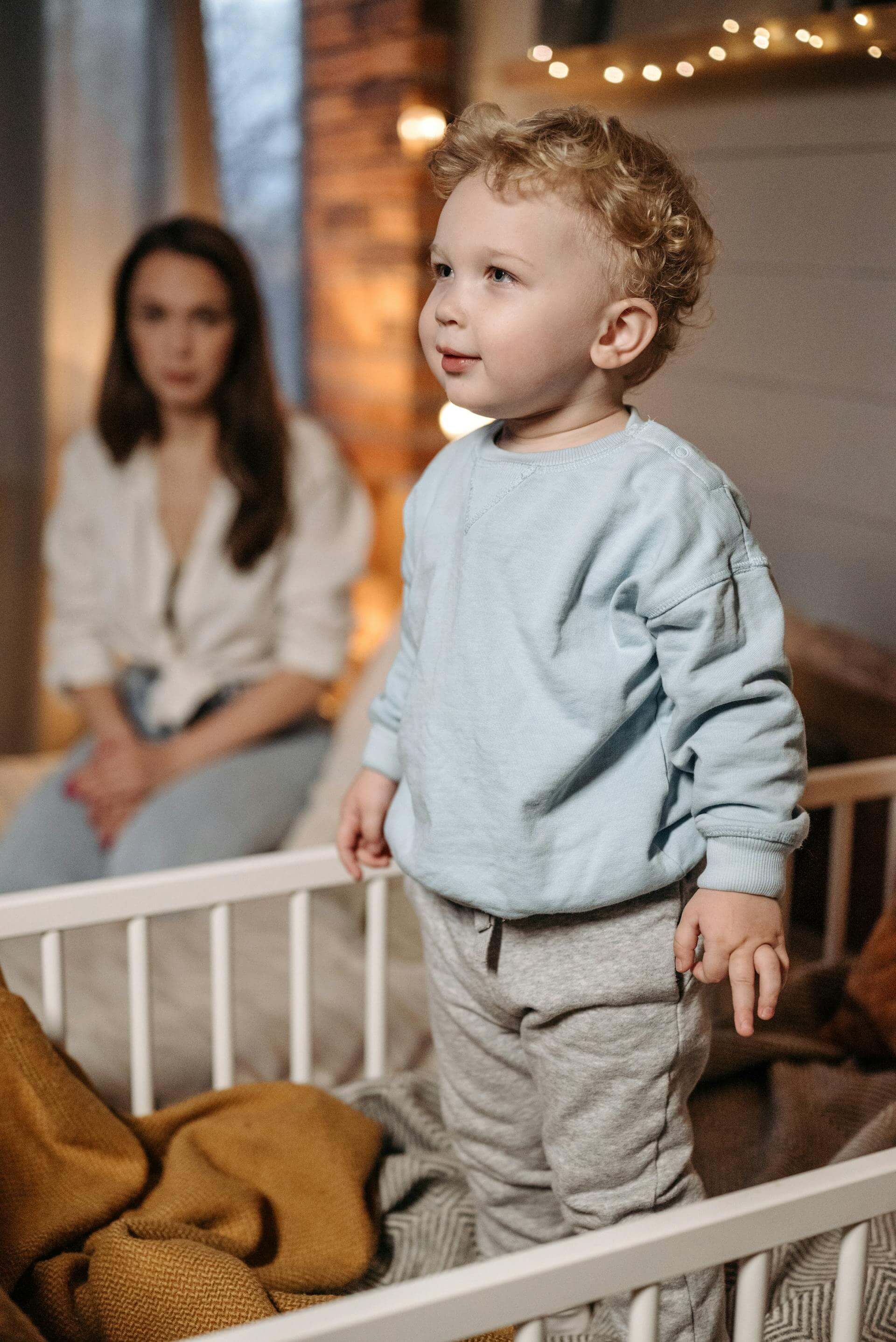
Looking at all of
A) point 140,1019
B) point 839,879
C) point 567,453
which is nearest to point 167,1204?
point 140,1019

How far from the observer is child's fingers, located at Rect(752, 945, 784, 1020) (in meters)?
0.72

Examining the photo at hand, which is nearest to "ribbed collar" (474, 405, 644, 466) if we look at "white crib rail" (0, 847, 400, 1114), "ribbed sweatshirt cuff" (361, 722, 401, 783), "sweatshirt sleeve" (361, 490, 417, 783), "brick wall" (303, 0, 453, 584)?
"sweatshirt sleeve" (361, 490, 417, 783)

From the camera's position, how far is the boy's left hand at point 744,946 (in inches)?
28.4

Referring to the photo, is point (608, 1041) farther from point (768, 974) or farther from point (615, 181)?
point (615, 181)

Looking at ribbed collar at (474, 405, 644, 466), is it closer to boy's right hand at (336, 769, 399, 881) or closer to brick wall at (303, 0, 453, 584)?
boy's right hand at (336, 769, 399, 881)

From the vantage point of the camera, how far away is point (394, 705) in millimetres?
934

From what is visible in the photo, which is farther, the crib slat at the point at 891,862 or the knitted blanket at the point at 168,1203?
the crib slat at the point at 891,862

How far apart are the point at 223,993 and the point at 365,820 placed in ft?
0.84

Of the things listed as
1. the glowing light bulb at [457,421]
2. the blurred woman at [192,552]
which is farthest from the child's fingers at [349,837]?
the glowing light bulb at [457,421]

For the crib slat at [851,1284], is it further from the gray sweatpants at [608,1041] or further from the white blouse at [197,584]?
the white blouse at [197,584]

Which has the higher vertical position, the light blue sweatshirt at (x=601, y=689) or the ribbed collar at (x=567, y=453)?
the ribbed collar at (x=567, y=453)

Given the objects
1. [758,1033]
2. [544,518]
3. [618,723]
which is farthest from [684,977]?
[758,1033]

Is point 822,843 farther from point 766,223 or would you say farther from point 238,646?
point 238,646

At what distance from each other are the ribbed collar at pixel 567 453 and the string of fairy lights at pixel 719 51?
62 centimetres
